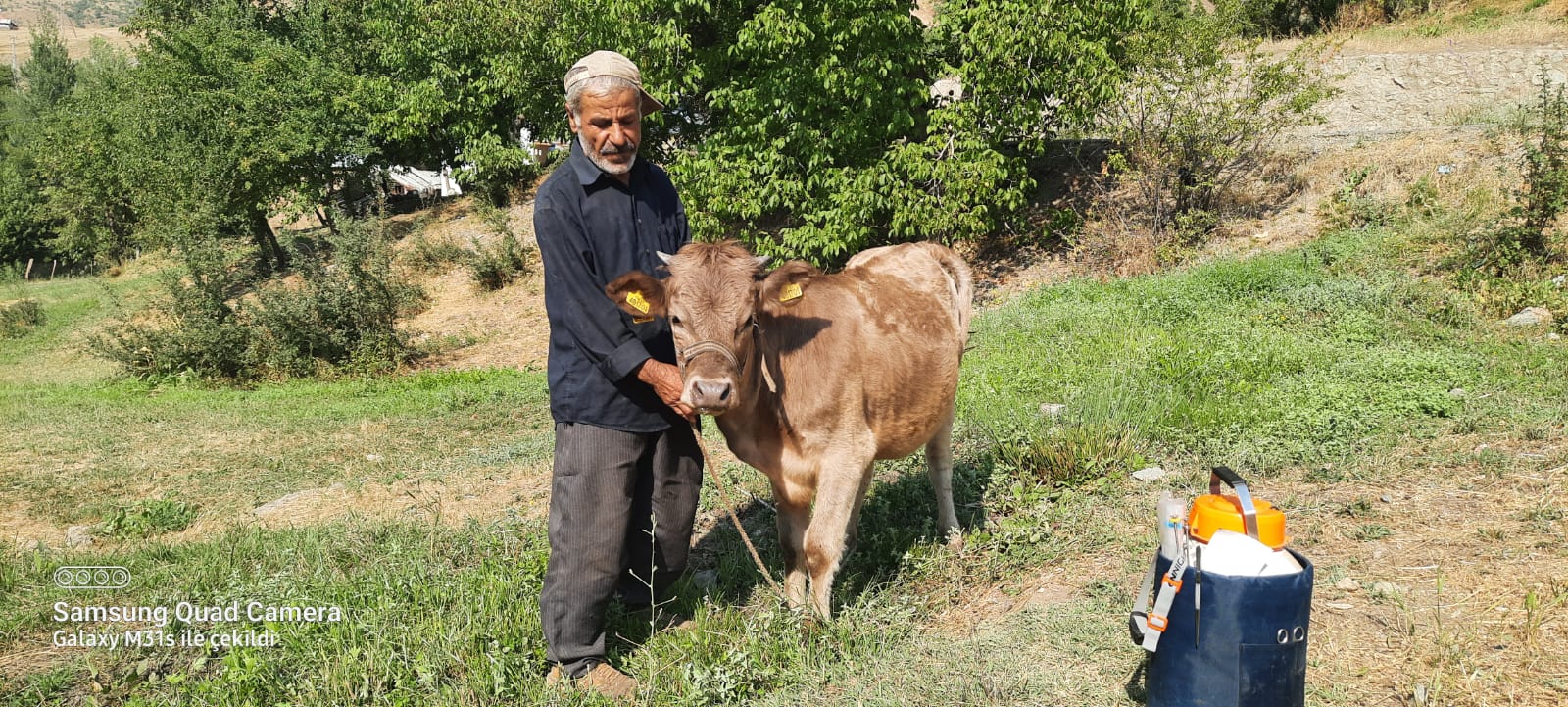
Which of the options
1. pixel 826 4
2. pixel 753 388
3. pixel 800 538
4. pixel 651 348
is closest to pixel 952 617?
pixel 800 538

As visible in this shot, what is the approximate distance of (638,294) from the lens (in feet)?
11.5

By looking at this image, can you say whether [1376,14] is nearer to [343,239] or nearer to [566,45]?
[566,45]

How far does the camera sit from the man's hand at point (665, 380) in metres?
3.55

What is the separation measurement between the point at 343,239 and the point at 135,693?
12.8 m

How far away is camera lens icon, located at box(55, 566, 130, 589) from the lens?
480cm

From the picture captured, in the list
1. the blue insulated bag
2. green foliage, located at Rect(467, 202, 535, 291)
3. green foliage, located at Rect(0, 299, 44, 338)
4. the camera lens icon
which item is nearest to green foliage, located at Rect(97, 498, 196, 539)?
the camera lens icon

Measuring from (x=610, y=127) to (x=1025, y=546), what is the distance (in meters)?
3.14

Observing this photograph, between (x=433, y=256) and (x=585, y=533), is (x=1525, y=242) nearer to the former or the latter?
(x=585, y=533)

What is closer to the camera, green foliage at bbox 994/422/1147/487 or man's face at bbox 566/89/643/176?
man's face at bbox 566/89/643/176

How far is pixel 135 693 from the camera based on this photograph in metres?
3.64

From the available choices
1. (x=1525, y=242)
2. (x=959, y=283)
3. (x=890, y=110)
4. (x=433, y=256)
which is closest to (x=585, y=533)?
(x=959, y=283)

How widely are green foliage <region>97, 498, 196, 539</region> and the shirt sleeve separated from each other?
16.2 feet

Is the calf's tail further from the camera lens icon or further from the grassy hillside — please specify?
the camera lens icon

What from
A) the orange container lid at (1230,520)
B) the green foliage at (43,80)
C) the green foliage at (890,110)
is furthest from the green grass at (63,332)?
the green foliage at (43,80)
